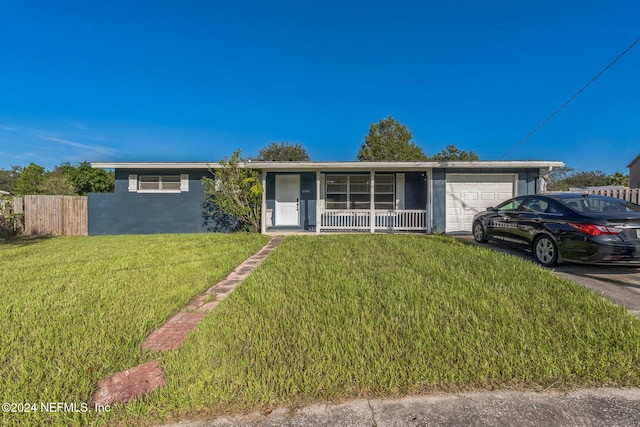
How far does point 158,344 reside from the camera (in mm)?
2629

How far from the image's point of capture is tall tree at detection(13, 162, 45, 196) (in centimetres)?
2598

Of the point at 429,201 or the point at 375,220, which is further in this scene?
the point at 375,220

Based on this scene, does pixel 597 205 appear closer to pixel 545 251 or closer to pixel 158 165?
pixel 545 251

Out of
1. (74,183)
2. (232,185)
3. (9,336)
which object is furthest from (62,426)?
(74,183)

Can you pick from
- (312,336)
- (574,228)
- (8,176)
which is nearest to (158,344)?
(312,336)

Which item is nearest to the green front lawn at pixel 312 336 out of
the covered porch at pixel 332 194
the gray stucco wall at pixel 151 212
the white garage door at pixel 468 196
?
the white garage door at pixel 468 196

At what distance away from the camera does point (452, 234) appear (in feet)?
32.7

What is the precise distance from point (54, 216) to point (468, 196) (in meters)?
15.1

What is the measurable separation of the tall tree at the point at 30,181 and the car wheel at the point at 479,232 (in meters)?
34.8

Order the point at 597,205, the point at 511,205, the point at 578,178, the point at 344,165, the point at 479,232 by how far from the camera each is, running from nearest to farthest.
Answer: the point at 597,205 → the point at 511,205 → the point at 479,232 → the point at 344,165 → the point at 578,178

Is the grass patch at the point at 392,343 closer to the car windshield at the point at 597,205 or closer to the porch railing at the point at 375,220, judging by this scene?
the car windshield at the point at 597,205

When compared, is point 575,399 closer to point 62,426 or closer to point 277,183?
point 62,426

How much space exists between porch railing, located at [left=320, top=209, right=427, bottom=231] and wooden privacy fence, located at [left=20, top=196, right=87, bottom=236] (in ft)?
29.6

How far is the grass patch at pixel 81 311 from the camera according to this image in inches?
81.2
